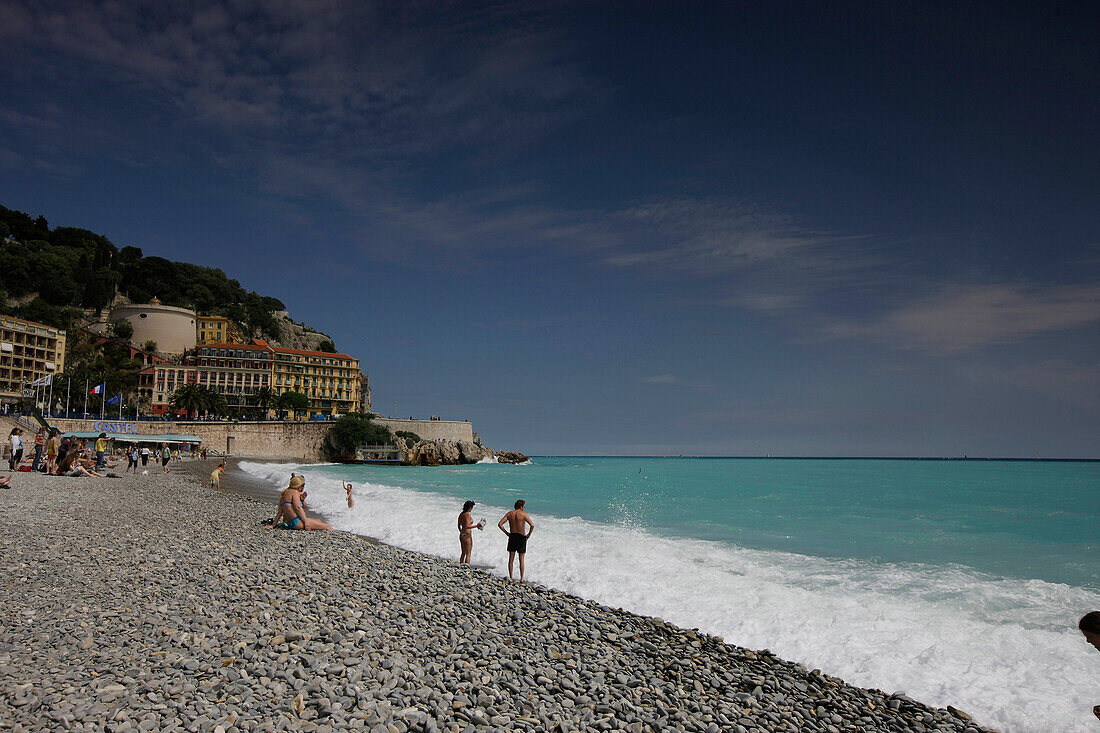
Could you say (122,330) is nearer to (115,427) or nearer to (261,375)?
(261,375)

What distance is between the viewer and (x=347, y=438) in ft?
273

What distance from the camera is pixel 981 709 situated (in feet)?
20.3

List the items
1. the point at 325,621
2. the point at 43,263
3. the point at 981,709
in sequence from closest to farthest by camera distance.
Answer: the point at 981,709 < the point at 325,621 < the point at 43,263

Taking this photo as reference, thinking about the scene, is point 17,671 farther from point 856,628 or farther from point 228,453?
point 228,453

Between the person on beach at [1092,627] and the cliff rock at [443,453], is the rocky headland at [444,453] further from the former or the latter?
the person on beach at [1092,627]

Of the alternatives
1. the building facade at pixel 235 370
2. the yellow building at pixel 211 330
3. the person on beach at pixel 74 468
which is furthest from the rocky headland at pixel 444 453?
the person on beach at pixel 74 468

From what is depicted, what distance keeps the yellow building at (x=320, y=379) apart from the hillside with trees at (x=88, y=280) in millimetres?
22254

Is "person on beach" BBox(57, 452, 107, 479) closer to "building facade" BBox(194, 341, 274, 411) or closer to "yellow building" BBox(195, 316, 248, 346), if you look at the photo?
"building facade" BBox(194, 341, 274, 411)

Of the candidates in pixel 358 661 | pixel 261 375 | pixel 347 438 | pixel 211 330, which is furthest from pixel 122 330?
pixel 358 661

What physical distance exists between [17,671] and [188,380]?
9651cm

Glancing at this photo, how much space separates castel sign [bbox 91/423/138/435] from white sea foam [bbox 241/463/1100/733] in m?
52.1

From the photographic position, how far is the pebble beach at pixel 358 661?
4.83m

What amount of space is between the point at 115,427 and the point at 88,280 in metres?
57.2

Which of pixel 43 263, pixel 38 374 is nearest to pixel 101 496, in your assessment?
pixel 38 374
